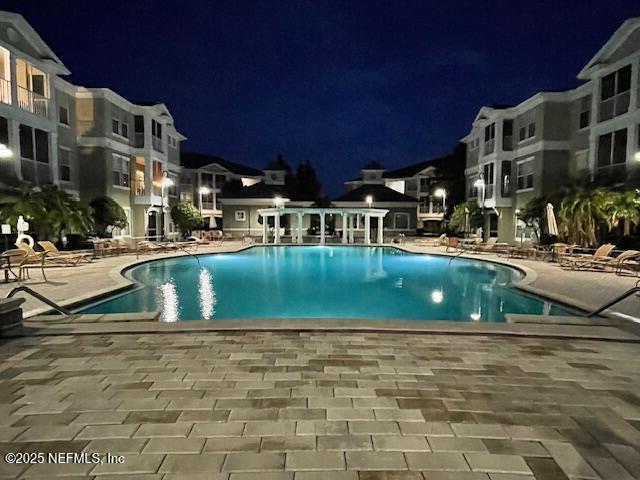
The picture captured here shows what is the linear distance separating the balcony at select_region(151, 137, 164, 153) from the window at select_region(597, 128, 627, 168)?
25534 mm

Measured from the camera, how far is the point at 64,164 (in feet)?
66.9

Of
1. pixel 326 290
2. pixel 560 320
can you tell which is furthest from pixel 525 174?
pixel 560 320

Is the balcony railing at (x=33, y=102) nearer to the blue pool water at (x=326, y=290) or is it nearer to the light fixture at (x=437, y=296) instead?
the blue pool water at (x=326, y=290)

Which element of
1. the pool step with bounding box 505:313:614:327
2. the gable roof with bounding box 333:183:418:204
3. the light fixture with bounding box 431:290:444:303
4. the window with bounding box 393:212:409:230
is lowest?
the light fixture with bounding box 431:290:444:303

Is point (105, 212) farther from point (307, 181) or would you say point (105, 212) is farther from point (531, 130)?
point (307, 181)

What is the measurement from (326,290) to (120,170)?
1802 cm

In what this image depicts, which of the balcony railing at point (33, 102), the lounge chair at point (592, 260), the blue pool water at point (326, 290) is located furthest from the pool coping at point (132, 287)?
the balcony railing at point (33, 102)

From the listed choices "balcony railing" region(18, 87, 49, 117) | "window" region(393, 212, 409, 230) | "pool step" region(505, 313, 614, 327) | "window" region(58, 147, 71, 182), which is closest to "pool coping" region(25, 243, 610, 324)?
"pool step" region(505, 313, 614, 327)

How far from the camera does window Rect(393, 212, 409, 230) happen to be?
1406 inches

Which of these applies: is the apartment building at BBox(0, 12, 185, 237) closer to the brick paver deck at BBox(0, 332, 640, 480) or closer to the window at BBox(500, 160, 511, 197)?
the brick paver deck at BBox(0, 332, 640, 480)

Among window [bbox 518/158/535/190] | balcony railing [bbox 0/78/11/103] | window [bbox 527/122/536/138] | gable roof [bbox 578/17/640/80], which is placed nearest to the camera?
gable roof [bbox 578/17/640/80]

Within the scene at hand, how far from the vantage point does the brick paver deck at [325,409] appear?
2525mm

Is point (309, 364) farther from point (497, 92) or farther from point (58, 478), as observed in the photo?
point (497, 92)

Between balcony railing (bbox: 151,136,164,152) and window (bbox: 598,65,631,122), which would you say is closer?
window (bbox: 598,65,631,122)
